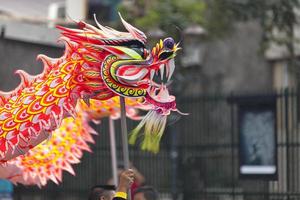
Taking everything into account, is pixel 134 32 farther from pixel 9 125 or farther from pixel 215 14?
pixel 215 14

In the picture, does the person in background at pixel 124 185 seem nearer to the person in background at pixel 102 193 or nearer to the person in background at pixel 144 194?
the person in background at pixel 102 193

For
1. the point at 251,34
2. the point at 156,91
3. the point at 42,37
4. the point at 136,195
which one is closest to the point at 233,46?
the point at 251,34

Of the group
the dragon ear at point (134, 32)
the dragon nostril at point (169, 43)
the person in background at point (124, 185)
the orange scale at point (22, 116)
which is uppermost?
the dragon ear at point (134, 32)

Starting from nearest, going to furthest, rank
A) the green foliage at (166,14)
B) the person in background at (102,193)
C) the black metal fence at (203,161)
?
the person in background at (102,193)
the black metal fence at (203,161)
the green foliage at (166,14)

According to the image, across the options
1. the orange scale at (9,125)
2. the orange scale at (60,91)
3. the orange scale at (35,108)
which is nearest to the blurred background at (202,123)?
the orange scale at (60,91)

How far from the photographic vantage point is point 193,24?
1758 cm

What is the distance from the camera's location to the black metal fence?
1141 centimetres

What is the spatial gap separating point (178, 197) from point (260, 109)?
205 centimetres

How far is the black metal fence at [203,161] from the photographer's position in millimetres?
11414

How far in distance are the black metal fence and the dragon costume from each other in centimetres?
497

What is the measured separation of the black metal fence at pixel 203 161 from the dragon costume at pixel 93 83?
4969mm

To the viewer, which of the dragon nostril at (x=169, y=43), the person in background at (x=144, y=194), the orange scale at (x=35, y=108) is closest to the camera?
the dragon nostril at (x=169, y=43)

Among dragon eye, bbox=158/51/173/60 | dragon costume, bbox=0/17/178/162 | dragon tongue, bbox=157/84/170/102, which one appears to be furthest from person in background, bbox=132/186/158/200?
dragon eye, bbox=158/51/173/60

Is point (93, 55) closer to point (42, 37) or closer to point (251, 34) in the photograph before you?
point (42, 37)
